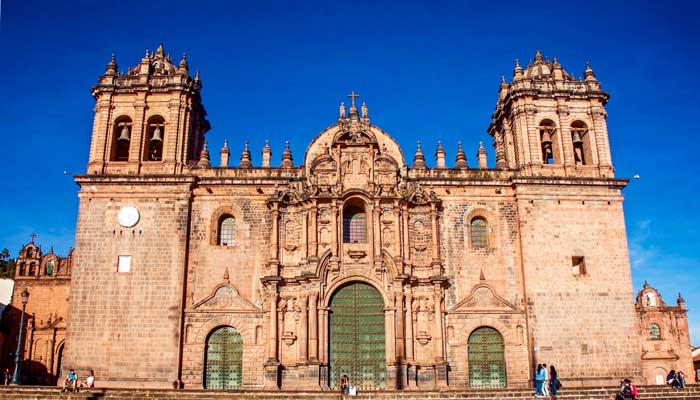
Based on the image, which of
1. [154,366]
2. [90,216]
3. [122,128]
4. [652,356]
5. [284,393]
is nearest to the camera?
[284,393]

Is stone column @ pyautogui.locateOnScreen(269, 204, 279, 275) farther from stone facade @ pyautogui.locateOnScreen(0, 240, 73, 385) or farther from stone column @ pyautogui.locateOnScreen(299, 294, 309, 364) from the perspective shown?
stone facade @ pyautogui.locateOnScreen(0, 240, 73, 385)

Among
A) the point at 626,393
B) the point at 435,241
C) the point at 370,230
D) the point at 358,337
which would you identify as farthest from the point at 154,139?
the point at 626,393

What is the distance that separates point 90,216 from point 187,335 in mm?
6098

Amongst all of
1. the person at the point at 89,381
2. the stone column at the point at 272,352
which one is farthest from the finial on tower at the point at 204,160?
the person at the point at 89,381

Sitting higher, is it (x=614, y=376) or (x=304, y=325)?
(x=304, y=325)

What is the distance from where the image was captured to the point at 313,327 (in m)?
24.1

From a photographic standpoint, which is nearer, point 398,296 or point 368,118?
point 398,296

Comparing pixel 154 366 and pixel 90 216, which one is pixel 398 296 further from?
pixel 90 216

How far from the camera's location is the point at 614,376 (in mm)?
24203

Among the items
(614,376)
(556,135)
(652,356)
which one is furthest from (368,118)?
(652,356)

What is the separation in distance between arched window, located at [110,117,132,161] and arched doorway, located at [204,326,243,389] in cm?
878

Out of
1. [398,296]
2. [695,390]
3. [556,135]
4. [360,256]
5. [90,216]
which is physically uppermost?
[556,135]

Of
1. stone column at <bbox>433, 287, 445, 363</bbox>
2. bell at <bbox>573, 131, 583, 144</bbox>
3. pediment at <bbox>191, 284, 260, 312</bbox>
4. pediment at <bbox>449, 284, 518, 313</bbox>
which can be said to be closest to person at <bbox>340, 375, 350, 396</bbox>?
stone column at <bbox>433, 287, 445, 363</bbox>

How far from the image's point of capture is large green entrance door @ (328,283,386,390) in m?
24.1
